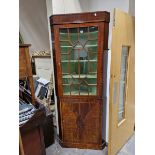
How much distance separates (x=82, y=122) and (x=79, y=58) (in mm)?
780

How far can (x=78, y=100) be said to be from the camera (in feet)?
6.99

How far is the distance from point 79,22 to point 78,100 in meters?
0.89

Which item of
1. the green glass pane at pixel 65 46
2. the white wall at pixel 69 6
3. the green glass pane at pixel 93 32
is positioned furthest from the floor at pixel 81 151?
the white wall at pixel 69 6

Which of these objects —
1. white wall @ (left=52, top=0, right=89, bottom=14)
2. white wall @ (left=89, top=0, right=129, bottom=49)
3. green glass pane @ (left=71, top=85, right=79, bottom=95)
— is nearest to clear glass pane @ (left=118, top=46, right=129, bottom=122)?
white wall @ (left=89, top=0, right=129, bottom=49)

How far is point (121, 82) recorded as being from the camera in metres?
2.14

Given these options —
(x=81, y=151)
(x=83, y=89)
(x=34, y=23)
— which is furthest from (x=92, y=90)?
(x=34, y=23)

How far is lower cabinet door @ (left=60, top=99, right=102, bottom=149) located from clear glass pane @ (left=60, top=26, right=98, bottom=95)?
143mm

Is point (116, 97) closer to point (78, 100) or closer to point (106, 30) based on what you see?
point (78, 100)

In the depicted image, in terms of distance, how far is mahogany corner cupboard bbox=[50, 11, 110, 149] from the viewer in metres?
1.90

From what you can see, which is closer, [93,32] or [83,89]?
[93,32]

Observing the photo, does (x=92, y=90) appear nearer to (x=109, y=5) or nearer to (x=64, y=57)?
(x=64, y=57)

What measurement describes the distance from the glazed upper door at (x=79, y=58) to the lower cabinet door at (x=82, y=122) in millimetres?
128

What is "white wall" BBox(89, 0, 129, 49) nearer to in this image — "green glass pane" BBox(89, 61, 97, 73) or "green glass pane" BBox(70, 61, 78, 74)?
"green glass pane" BBox(89, 61, 97, 73)
